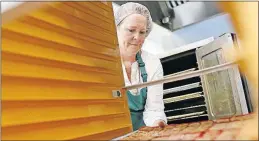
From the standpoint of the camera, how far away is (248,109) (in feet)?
7.55

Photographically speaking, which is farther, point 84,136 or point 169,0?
point 169,0

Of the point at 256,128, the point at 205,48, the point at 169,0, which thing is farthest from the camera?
the point at 169,0

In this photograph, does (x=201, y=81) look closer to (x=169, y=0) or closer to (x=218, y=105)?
(x=218, y=105)

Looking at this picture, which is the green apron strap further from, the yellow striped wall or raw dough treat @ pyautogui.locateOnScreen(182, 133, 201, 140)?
raw dough treat @ pyautogui.locateOnScreen(182, 133, 201, 140)

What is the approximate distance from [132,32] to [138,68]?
33cm

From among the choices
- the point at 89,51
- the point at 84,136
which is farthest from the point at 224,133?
the point at 89,51

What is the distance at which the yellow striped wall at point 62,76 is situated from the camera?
0.96m

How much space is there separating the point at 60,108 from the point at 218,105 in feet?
6.47

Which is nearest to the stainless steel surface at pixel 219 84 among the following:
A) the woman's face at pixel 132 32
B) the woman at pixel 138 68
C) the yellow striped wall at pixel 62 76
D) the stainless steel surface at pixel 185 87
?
the stainless steel surface at pixel 185 87

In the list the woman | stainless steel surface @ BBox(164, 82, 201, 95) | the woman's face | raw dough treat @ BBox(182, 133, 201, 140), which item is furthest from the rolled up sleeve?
raw dough treat @ BBox(182, 133, 201, 140)

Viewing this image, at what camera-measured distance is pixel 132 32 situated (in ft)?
7.71

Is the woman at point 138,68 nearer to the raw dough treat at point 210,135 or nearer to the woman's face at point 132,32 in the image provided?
the woman's face at point 132,32

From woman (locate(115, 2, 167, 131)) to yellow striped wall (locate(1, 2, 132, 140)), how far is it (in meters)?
0.65

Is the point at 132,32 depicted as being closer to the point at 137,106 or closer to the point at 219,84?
the point at 137,106
